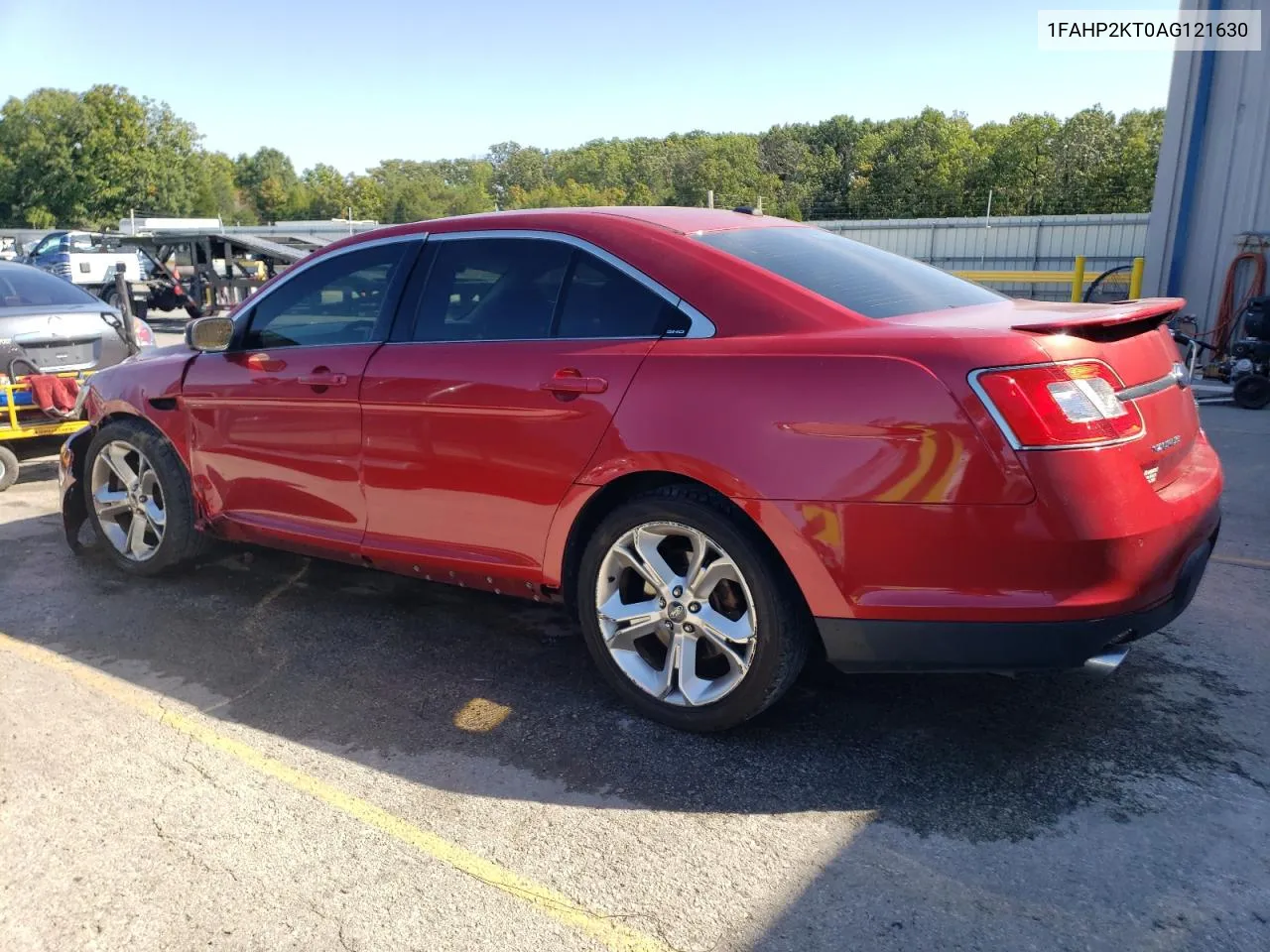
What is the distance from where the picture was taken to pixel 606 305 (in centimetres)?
336

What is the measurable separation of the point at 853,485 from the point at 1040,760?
1.05 metres

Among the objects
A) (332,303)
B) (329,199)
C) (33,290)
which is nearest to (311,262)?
(332,303)

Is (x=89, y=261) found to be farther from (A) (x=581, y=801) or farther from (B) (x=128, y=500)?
(A) (x=581, y=801)

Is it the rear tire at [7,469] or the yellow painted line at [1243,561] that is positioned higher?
the rear tire at [7,469]

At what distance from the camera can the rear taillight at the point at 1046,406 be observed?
260cm

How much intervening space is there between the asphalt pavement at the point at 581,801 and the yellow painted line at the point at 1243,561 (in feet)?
2.56

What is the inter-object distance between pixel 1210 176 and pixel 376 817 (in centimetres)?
1286

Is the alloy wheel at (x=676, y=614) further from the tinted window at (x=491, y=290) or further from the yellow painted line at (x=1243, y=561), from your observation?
Result: the yellow painted line at (x=1243, y=561)

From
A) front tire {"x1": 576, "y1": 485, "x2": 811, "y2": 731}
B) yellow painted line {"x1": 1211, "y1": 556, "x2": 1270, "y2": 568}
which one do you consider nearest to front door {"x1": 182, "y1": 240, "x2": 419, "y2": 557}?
front tire {"x1": 576, "y1": 485, "x2": 811, "y2": 731}

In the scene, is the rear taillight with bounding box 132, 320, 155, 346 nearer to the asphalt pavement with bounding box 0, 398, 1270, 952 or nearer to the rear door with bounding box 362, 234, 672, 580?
the asphalt pavement with bounding box 0, 398, 1270, 952

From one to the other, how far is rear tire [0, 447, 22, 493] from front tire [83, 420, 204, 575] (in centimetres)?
212

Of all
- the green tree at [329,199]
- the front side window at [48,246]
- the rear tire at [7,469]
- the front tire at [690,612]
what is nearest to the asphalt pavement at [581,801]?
the front tire at [690,612]

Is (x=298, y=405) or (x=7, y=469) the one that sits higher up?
(x=298, y=405)

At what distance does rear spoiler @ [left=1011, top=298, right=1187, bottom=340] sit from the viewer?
9.08 ft
